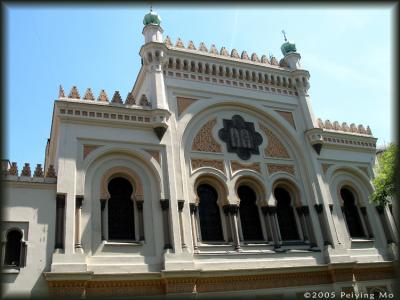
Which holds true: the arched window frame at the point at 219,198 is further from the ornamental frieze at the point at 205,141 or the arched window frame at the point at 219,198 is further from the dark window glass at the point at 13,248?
the dark window glass at the point at 13,248

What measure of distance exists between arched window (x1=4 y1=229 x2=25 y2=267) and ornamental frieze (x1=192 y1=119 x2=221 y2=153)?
6.16m

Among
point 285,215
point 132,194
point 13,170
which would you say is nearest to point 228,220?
point 285,215

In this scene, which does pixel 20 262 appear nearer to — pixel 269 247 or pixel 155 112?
pixel 155 112

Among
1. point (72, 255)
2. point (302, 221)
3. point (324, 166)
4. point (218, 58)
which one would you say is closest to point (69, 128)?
point (72, 255)

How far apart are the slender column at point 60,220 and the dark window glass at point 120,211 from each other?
1374 mm

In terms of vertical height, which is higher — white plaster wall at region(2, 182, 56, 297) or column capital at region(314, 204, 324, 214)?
column capital at region(314, 204, 324, 214)

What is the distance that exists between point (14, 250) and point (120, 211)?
300 cm

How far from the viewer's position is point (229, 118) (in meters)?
14.7

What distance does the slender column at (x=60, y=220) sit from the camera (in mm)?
9891

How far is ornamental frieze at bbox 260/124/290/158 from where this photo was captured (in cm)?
1466

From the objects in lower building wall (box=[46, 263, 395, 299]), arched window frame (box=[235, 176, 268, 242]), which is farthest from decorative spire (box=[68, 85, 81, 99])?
arched window frame (box=[235, 176, 268, 242])

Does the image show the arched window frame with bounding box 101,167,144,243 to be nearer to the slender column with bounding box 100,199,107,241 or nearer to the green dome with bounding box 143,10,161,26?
the slender column with bounding box 100,199,107,241

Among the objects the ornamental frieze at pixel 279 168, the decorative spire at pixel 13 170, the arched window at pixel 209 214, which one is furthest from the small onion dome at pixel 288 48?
the decorative spire at pixel 13 170

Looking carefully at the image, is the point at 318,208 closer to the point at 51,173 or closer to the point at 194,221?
the point at 194,221
